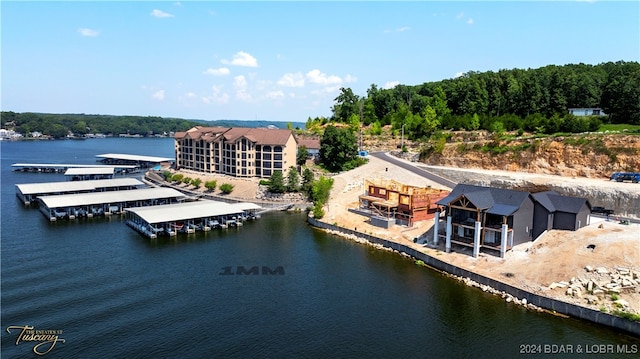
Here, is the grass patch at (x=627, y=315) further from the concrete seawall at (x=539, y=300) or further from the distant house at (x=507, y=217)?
the distant house at (x=507, y=217)

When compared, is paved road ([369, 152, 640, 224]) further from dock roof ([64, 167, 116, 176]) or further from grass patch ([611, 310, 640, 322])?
dock roof ([64, 167, 116, 176])

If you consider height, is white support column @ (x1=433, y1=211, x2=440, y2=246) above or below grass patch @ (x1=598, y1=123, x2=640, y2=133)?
below

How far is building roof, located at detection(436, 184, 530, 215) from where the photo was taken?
38.1 m

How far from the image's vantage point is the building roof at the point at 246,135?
2982 inches

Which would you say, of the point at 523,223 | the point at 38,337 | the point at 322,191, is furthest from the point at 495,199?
the point at 38,337

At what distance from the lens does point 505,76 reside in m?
92.9

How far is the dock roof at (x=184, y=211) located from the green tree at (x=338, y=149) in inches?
887

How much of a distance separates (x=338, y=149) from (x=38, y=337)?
54761 millimetres

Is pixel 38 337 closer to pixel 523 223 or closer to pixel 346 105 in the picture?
pixel 523 223

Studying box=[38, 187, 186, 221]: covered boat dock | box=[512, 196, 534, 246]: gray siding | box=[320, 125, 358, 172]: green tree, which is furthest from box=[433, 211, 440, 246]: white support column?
box=[38, 187, 186, 221]: covered boat dock

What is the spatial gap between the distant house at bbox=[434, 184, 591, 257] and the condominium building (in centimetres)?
3914

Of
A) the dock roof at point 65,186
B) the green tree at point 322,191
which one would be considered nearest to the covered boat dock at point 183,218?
the green tree at point 322,191

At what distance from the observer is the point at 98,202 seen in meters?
57.5

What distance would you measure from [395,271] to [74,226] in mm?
37667
